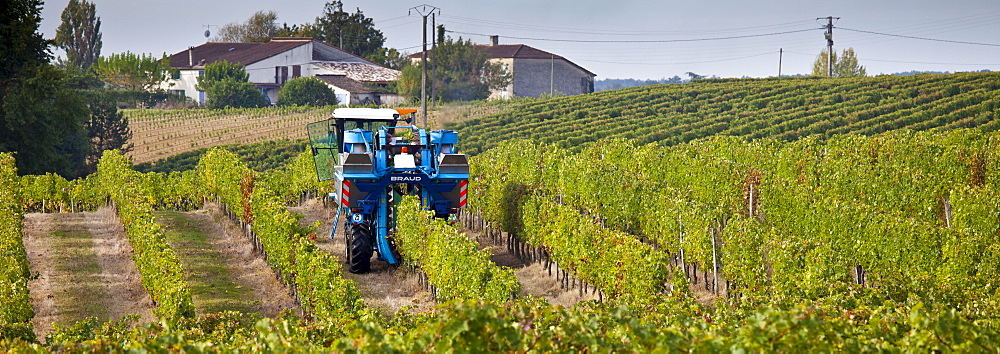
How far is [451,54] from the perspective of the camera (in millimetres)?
72188

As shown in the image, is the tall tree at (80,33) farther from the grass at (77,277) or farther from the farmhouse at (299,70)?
the grass at (77,277)

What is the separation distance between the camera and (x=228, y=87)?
6938 cm

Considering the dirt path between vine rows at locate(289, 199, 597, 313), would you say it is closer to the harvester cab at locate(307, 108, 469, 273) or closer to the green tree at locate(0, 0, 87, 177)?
the harvester cab at locate(307, 108, 469, 273)

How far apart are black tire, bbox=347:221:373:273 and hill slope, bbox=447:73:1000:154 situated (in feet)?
75.9

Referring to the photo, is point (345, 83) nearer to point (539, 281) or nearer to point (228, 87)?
point (228, 87)

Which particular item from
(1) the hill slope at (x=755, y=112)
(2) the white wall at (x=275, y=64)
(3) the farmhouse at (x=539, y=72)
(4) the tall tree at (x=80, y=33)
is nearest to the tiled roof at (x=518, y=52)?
(3) the farmhouse at (x=539, y=72)

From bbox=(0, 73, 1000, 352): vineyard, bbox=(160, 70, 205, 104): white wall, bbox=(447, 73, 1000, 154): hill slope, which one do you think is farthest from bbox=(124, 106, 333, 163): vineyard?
bbox=(0, 73, 1000, 352): vineyard

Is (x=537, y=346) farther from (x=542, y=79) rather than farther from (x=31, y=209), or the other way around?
(x=542, y=79)

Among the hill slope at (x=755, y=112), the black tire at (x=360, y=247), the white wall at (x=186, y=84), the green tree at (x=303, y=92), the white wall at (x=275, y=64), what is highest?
the white wall at (x=275, y=64)

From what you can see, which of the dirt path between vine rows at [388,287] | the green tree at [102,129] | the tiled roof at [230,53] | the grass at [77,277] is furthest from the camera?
the tiled roof at [230,53]

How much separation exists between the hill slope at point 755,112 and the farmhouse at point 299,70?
17120 millimetres

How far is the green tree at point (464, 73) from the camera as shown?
70.8m

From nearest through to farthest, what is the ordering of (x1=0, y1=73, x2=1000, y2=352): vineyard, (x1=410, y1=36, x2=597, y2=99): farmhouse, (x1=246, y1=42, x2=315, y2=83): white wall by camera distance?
(x1=0, y1=73, x2=1000, y2=352): vineyard, (x1=246, y1=42, x2=315, y2=83): white wall, (x1=410, y1=36, x2=597, y2=99): farmhouse

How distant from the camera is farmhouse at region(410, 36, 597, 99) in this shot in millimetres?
82688
